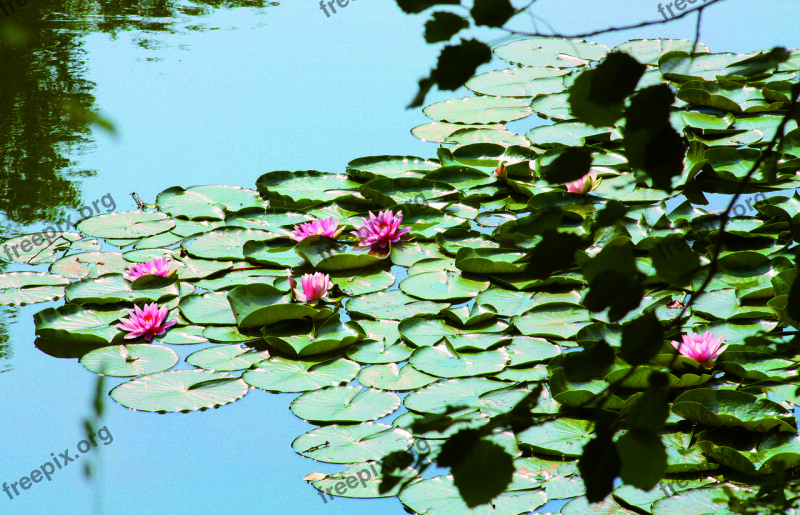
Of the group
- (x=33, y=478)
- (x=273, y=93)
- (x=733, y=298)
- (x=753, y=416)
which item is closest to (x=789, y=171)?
(x=733, y=298)

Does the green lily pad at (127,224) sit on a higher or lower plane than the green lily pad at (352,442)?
higher

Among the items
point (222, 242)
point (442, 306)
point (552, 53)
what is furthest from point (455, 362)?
point (552, 53)

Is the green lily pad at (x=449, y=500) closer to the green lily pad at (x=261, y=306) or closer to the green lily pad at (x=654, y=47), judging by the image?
the green lily pad at (x=261, y=306)

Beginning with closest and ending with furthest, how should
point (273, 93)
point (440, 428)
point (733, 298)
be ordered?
point (440, 428) → point (733, 298) → point (273, 93)

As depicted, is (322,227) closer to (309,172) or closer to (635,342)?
(309,172)

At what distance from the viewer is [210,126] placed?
3.70 metres

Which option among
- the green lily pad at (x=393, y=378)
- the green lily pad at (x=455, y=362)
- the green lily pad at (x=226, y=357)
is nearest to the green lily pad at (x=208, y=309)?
the green lily pad at (x=226, y=357)

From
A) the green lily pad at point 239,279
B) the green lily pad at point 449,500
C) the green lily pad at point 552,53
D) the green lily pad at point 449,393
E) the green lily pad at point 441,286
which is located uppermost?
the green lily pad at point 552,53

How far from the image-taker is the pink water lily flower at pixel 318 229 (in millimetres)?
2633

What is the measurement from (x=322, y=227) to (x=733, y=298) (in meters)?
1.31

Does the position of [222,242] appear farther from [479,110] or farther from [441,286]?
[479,110]

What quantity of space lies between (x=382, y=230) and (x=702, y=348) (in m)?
1.11

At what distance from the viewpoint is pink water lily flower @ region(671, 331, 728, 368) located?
6.46 ft

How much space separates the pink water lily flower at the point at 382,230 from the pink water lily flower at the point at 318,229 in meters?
0.09
